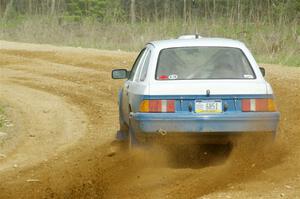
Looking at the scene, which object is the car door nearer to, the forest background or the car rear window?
the car rear window

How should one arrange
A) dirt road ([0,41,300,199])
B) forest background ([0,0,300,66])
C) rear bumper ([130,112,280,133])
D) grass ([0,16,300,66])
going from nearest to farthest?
dirt road ([0,41,300,199]) < rear bumper ([130,112,280,133]) < grass ([0,16,300,66]) < forest background ([0,0,300,66])

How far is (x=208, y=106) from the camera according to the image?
888 centimetres

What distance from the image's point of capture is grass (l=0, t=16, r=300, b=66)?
23.5 meters

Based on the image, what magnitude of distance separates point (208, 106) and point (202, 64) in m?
0.75

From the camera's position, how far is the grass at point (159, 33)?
23500 mm

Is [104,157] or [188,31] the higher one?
[104,157]

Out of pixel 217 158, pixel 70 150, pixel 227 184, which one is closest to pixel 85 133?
pixel 70 150

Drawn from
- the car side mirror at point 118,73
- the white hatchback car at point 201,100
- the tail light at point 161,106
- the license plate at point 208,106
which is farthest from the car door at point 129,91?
the license plate at point 208,106

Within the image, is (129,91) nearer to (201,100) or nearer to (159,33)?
(201,100)

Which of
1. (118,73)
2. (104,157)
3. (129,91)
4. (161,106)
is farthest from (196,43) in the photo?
(104,157)

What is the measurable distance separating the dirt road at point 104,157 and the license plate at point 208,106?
520 mm

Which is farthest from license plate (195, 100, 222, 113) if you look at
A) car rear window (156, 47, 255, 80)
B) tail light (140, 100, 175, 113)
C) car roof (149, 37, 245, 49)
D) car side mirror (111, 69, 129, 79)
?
car side mirror (111, 69, 129, 79)

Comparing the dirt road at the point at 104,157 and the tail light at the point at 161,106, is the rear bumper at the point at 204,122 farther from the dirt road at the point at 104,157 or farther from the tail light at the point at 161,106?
the dirt road at the point at 104,157

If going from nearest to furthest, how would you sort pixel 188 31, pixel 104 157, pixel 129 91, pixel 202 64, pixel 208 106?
1. pixel 208 106
2. pixel 202 64
3. pixel 129 91
4. pixel 104 157
5. pixel 188 31
